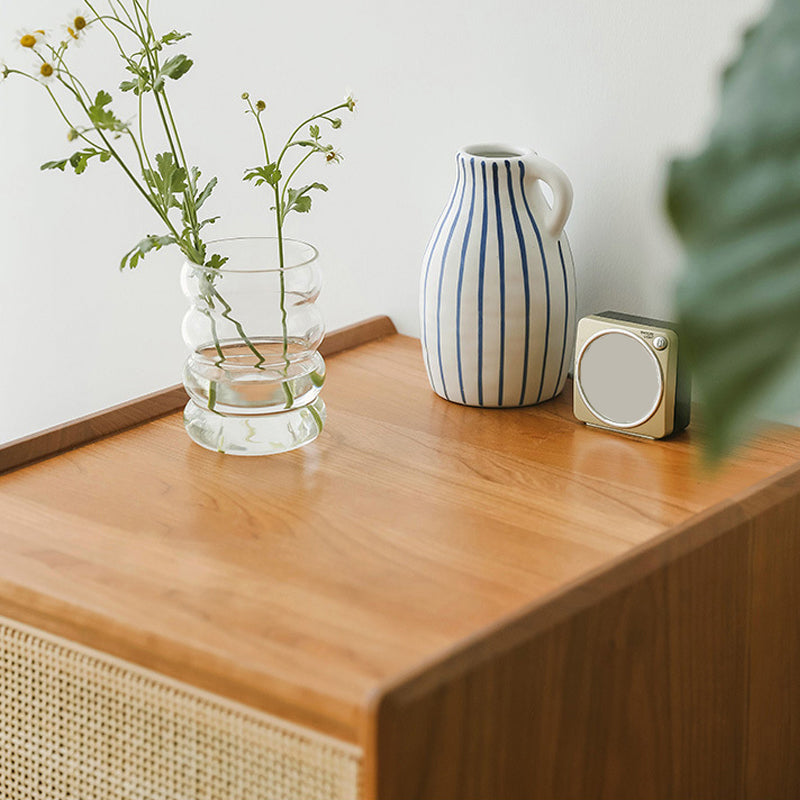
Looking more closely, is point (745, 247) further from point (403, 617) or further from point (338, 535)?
point (338, 535)

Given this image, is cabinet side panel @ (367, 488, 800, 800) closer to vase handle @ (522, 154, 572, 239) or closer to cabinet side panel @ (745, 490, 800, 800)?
cabinet side panel @ (745, 490, 800, 800)

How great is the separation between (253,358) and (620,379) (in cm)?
32

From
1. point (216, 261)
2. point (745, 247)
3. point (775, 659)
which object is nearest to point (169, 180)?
point (216, 261)

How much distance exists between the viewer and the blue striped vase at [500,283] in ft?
3.45

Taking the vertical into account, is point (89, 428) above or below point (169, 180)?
below

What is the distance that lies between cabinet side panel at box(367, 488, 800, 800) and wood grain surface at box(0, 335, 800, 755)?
0.02 metres

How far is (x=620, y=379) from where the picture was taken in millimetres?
1032

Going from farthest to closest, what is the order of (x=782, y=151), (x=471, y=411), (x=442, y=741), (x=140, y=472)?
(x=471, y=411) < (x=140, y=472) < (x=442, y=741) < (x=782, y=151)

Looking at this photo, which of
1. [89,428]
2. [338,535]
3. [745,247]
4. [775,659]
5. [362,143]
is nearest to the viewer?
[745,247]

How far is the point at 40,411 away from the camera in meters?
1.75

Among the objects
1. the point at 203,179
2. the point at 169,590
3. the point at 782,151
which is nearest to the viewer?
the point at 782,151

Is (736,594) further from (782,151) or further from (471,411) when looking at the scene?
(782,151)

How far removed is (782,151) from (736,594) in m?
0.65

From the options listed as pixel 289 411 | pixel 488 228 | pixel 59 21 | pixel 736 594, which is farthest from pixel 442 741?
pixel 59 21
